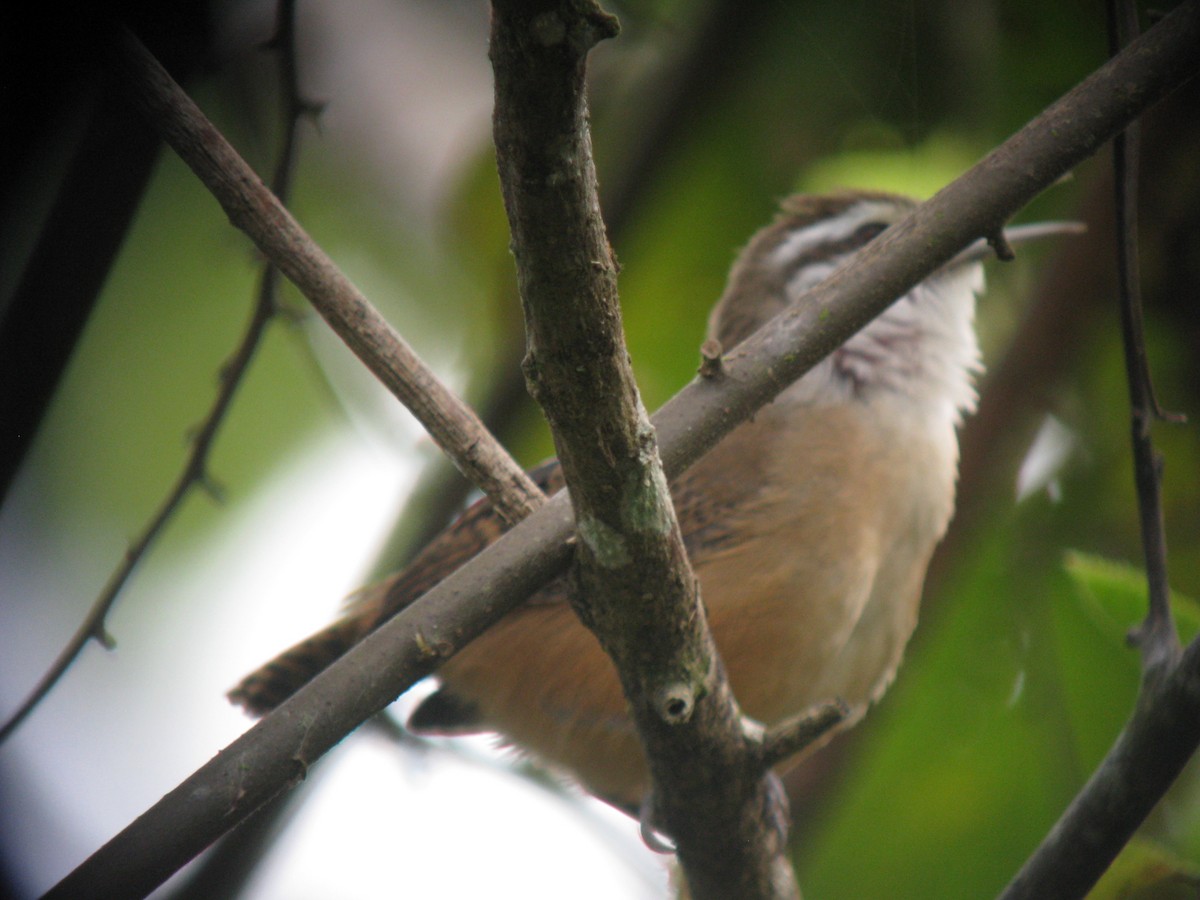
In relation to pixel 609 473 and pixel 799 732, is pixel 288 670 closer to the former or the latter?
pixel 799 732

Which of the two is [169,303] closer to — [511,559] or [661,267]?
[661,267]

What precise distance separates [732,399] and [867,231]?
9.20 ft

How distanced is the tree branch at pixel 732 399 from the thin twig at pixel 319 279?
22 cm

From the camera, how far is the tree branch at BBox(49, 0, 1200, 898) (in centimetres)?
195

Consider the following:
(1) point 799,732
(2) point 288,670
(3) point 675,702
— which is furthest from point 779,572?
(2) point 288,670

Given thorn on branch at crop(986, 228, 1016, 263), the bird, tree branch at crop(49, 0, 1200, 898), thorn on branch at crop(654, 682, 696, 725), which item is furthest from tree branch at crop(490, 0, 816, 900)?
the bird

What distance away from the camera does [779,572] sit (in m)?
3.79

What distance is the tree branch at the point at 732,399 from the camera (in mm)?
1948

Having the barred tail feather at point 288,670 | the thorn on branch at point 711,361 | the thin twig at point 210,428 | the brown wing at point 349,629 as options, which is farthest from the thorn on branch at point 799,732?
the barred tail feather at point 288,670

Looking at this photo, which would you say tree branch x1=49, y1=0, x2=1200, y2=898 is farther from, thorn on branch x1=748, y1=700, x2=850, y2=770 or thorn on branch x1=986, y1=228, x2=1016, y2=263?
thorn on branch x1=748, y1=700, x2=850, y2=770

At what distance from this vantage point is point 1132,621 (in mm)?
3713

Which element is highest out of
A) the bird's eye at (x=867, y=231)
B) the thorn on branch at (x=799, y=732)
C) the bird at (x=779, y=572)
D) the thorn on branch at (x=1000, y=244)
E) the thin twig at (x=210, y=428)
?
the thin twig at (x=210, y=428)

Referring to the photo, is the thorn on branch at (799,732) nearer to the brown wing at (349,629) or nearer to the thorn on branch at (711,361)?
the thorn on branch at (711,361)

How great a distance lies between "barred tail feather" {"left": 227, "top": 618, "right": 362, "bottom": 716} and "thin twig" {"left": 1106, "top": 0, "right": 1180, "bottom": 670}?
2.65 metres
